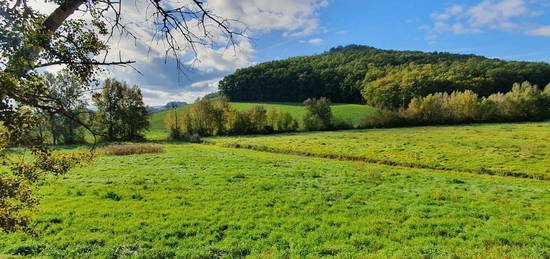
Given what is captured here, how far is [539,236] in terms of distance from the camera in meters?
8.22

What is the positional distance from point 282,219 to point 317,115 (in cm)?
6113

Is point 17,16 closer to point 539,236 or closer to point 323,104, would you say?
point 539,236

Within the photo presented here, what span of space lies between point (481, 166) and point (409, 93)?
6645cm

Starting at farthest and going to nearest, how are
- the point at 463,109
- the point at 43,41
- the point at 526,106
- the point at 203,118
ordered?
the point at 526,106 < the point at 463,109 < the point at 203,118 < the point at 43,41

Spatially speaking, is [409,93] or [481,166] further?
[409,93]

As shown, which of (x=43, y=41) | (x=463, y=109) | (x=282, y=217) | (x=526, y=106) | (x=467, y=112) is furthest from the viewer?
(x=526, y=106)

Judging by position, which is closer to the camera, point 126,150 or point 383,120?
point 126,150

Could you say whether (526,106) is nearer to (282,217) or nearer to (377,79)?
(377,79)

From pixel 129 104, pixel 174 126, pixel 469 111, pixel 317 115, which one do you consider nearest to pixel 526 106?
pixel 469 111

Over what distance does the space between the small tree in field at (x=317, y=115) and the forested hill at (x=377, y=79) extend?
Result: 75.5 feet

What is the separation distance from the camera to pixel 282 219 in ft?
31.6

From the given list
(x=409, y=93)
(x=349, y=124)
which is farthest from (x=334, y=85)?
(x=349, y=124)

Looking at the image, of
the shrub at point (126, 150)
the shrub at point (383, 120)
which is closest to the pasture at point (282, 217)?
the shrub at point (126, 150)

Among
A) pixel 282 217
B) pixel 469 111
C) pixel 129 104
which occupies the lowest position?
pixel 282 217
